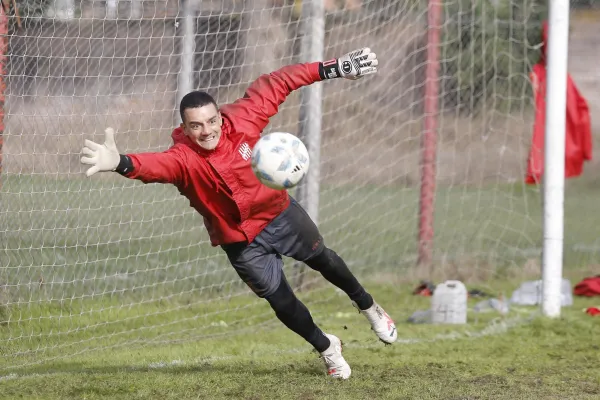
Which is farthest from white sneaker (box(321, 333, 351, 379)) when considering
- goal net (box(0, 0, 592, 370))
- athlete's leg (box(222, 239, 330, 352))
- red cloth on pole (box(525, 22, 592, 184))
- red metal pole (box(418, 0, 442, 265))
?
red metal pole (box(418, 0, 442, 265))

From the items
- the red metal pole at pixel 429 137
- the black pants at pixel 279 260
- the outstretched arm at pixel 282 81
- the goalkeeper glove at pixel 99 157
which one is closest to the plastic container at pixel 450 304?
the red metal pole at pixel 429 137

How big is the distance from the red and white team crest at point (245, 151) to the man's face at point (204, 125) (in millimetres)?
146

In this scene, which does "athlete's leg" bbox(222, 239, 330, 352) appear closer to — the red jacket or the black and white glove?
the red jacket

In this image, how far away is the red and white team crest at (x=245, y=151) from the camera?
4.95 meters

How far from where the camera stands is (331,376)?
5.30 m

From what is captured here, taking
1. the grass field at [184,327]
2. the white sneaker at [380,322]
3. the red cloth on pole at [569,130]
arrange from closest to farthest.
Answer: the grass field at [184,327], the white sneaker at [380,322], the red cloth on pole at [569,130]

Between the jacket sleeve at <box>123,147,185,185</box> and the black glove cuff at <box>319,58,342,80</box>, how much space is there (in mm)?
949

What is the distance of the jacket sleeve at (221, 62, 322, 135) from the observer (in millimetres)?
5109

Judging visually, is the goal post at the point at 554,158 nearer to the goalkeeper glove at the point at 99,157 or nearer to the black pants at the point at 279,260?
the black pants at the point at 279,260

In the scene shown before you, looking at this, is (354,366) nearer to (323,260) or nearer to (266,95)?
(323,260)

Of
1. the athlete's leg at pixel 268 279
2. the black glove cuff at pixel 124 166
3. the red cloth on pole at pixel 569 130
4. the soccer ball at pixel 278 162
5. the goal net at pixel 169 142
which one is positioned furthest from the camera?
the red cloth on pole at pixel 569 130

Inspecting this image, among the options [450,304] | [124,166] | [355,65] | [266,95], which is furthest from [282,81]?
[450,304]

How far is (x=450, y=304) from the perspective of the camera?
23.2 ft

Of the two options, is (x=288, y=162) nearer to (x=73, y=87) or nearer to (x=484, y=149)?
(x=73, y=87)
